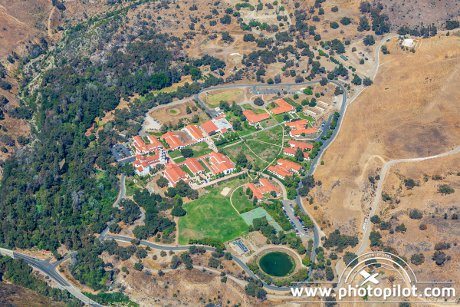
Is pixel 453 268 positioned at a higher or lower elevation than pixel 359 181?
lower

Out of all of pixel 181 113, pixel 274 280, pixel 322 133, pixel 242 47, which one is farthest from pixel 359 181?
pixel 242 47

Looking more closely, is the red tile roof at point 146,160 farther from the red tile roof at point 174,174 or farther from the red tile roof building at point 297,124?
the red tile roof building at point 297,124

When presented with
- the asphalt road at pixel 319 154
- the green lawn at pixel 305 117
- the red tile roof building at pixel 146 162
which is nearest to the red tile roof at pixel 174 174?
the red tile roof building at pixel 146 162

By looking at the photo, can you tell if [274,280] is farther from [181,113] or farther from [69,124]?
[69,124]

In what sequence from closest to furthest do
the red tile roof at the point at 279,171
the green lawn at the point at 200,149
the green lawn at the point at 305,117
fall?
the red tile roof at the point at 279,171 → the green lawn at the point at 200,149 → the green lawn at the point at 305,117

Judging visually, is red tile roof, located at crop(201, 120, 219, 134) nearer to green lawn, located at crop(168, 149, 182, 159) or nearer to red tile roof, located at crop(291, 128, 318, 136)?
green lawn, located at crop(168, 149, 182, 159)

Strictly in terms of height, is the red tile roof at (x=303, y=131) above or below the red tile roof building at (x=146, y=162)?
above
